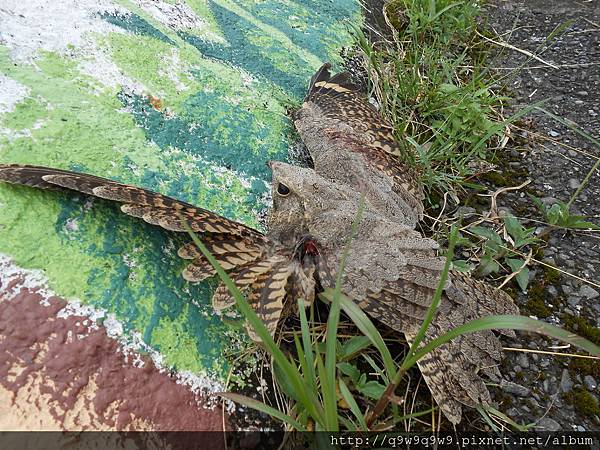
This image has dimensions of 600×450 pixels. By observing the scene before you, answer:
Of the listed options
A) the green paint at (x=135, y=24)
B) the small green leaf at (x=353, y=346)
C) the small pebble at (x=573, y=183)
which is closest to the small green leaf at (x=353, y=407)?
the small green leaf at (x=353, y=346)

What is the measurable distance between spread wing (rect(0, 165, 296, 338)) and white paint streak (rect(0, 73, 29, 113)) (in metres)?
0.36

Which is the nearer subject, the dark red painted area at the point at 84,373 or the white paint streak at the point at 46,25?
the dark red painted area at the point at 84,373

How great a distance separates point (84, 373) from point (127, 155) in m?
0.88

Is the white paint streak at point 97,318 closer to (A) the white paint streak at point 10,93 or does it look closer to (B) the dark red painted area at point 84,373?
(B) the dark red painted area at point 84,373

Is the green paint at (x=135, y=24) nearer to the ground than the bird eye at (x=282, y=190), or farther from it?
nearer to the ground

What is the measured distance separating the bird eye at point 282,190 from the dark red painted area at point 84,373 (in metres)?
0.78

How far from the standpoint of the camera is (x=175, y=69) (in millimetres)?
2436

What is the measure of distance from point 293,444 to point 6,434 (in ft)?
2.69

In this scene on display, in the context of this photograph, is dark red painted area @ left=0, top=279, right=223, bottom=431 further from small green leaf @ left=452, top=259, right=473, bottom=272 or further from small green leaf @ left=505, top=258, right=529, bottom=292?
small green leaf @ left=505, top=258, right=529, bottom=292

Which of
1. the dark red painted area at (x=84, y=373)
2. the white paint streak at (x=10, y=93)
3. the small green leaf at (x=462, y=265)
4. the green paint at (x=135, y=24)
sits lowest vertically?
the dark red painted area at (x=84, y=373)

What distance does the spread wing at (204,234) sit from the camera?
62.6 inches

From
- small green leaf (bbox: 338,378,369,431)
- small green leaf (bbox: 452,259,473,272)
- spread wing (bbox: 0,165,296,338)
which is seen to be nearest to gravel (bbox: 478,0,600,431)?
small green leaf (bbox: 452,259,473,272)

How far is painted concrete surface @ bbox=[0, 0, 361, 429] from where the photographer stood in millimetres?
1533

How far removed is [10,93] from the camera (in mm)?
1902
